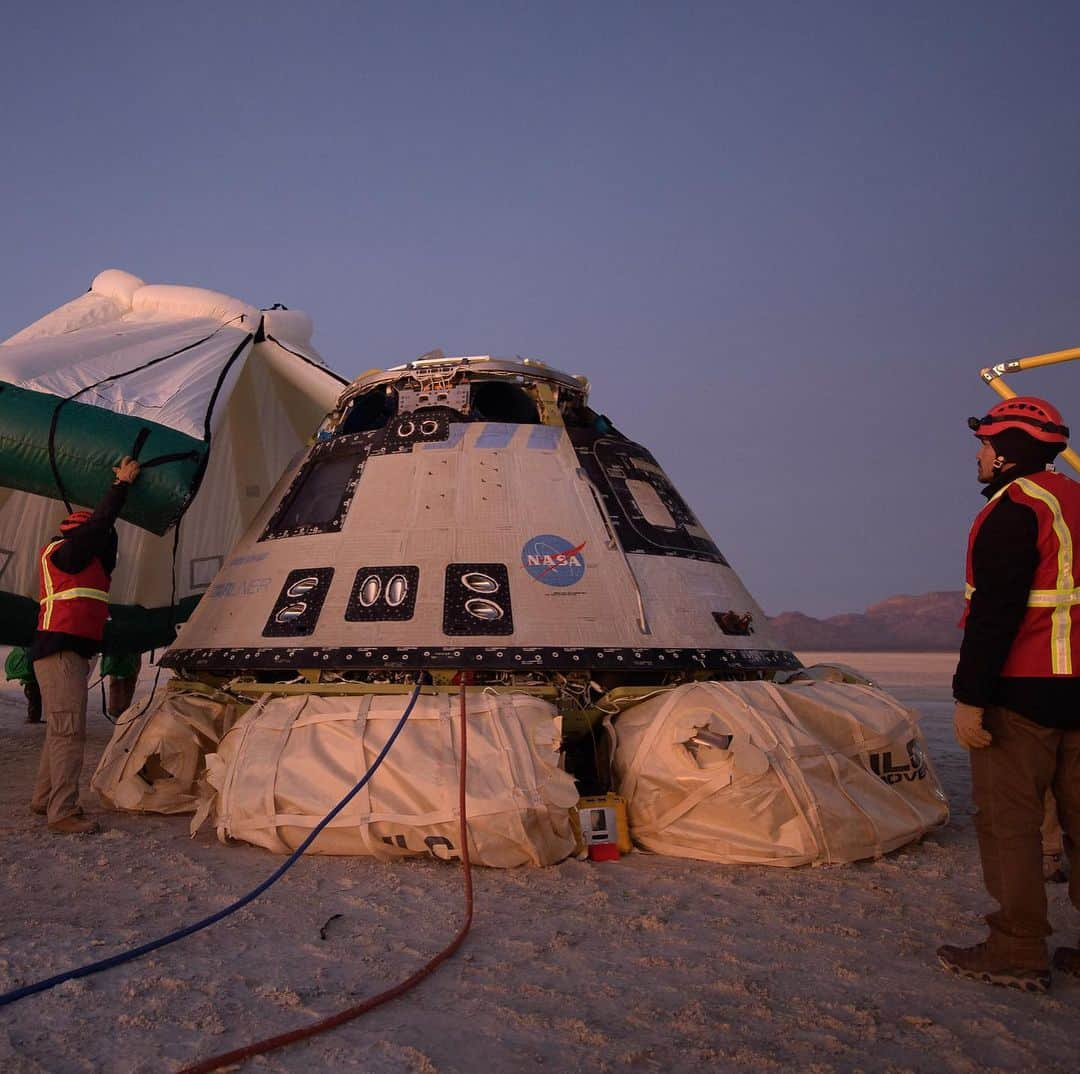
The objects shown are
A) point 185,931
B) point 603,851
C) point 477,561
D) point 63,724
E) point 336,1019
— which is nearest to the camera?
point 336,1019

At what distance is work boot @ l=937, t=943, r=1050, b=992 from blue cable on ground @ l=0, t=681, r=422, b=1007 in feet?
7.98

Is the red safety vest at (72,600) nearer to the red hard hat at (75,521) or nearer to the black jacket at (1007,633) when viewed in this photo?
the red hard hat at (75,521)

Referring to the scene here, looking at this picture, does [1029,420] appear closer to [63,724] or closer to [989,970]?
[989,970]

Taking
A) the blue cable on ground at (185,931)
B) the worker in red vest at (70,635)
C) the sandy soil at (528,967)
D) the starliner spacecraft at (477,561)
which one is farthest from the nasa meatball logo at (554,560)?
the worker in red vest at (70,635)

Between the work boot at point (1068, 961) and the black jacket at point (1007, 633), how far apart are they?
2.43 feet

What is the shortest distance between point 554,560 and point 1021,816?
2863mm

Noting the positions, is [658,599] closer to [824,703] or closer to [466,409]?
[824,703]

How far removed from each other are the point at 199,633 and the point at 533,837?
2767 mm

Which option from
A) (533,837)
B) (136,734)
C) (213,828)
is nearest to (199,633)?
(136,734)

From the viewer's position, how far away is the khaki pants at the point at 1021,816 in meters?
2.85

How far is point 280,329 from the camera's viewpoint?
7633mm

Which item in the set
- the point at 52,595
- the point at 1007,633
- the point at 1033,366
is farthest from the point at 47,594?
the point at 1033,366

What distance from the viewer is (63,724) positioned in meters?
5.00

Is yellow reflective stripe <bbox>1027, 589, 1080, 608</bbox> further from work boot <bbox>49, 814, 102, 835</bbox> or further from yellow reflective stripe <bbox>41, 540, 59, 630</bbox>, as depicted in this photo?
yellow reflective stripe <bbox>41, 540, 59, 630</bbox>
